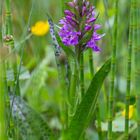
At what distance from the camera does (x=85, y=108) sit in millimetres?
775

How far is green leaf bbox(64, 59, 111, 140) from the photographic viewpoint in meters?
0.77

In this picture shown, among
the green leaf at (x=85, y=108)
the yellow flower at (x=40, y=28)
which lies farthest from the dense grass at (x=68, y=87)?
the yellow flower at (x=40, y=28)

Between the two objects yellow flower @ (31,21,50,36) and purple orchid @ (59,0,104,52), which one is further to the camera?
yellow flower @ (31,21,50,36)

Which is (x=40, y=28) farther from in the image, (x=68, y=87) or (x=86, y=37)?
(x=86, y=37)

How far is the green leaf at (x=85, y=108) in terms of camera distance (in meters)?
0.77

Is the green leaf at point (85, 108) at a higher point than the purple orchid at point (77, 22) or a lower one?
lower

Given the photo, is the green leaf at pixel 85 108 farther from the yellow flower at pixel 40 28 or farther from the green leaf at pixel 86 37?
the yellow flower at pixel 40 28

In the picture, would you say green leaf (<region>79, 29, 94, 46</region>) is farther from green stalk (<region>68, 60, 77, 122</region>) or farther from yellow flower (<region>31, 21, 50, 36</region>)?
yellow flower (<region>31, 21, 50, 36</region>)

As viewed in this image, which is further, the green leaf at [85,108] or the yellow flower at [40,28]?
the yellow flower at [40,28]

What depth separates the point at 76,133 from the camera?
0.77 m

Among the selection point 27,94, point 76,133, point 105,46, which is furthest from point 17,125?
point 105,46

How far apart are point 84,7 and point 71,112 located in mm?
177

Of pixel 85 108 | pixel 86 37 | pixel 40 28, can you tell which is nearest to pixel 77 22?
pixel 86 37

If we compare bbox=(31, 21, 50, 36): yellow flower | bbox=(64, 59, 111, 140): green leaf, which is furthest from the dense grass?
bbox=(31, 21, 50, 36): yellow flower
